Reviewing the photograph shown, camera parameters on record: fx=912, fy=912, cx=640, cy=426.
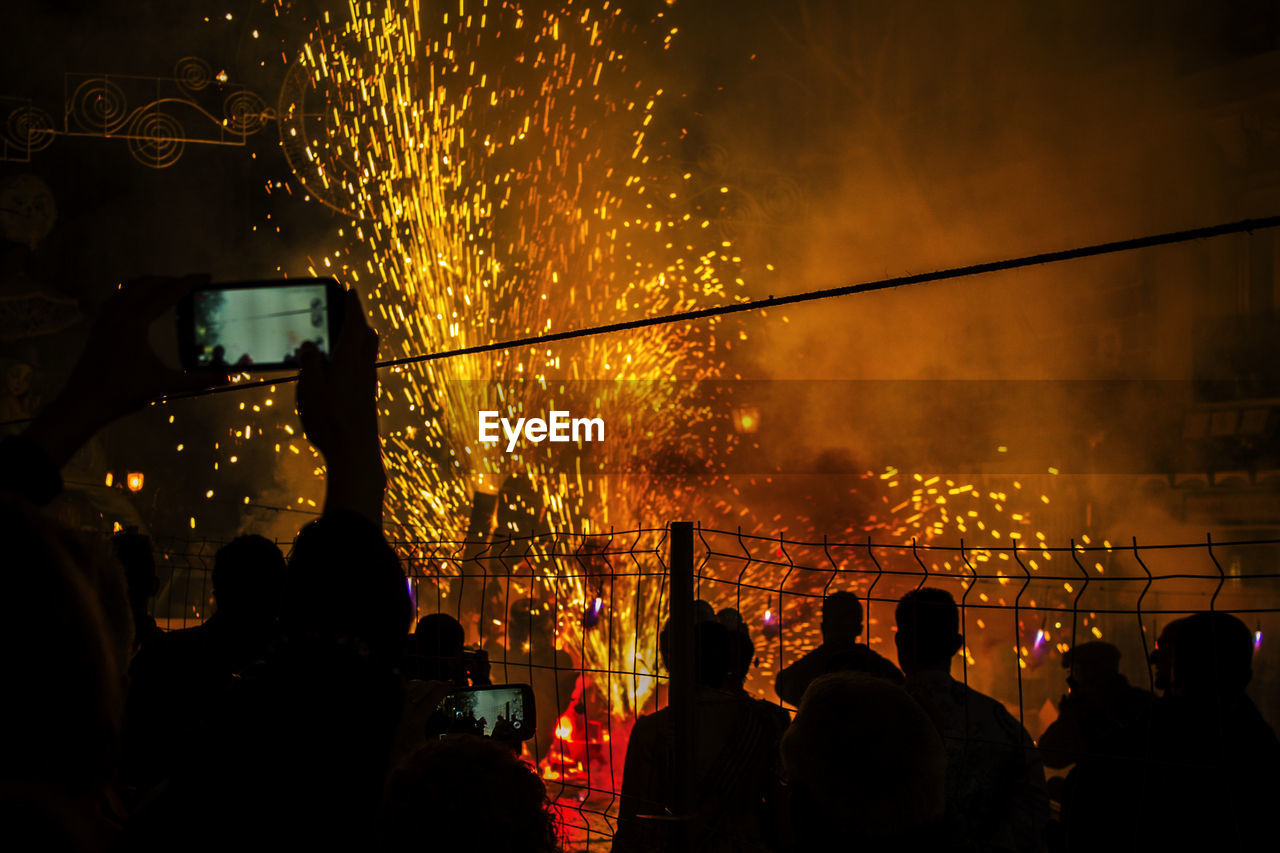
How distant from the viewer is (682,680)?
86.0 inches

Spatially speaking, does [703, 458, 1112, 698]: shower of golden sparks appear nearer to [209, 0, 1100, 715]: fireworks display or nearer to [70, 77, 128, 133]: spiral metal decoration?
[209, 0, 1100, 715]: fireworks display

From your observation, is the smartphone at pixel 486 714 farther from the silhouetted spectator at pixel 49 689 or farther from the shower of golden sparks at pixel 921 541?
the shower of golden sparks at pixel 921 541

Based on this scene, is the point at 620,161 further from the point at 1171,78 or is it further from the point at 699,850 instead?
the point at 699,850

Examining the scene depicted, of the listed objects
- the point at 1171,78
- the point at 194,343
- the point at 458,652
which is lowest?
the point at 458,652

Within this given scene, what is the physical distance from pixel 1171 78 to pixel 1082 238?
191 cm

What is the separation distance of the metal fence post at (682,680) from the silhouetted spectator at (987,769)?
0.63 meters

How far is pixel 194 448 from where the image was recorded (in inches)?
637

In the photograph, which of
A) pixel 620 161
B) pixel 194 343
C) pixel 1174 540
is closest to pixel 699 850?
pixel 194 343

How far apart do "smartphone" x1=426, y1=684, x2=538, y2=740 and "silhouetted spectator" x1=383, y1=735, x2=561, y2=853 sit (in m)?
1.26

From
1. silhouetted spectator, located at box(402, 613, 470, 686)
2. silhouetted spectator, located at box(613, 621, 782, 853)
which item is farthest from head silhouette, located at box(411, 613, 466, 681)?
silhouetted spectator, located at box(613, 621, 782, 853)

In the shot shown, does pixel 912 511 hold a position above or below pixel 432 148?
below

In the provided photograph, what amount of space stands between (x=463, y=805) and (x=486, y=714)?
1.36 m

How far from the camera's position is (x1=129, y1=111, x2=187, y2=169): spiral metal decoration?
14.7 meters

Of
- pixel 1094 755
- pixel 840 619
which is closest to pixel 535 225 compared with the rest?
pixel 840 619
